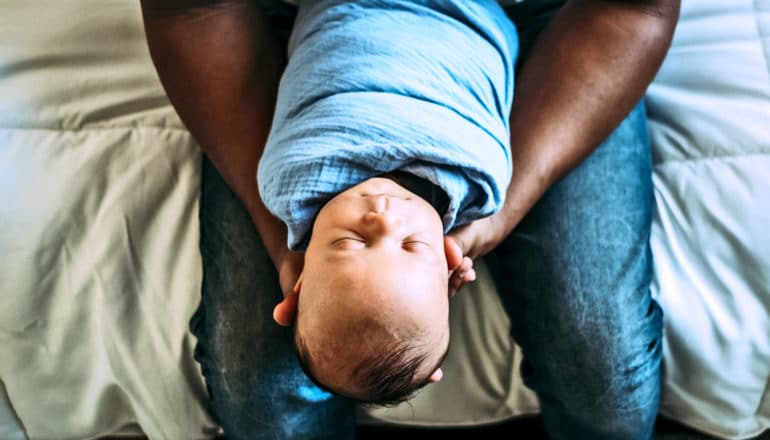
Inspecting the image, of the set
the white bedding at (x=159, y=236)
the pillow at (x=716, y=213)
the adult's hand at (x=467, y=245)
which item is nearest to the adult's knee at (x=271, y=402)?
the white bedding at (x=159, y=236)

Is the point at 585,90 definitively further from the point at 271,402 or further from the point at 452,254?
the point at 271,402

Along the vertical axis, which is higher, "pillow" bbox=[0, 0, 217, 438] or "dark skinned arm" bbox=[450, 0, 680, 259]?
"dark skinned arm" bbox=[450, 0, 680, 259]

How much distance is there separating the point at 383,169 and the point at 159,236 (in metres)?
0.36

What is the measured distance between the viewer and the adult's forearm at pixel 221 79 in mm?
709

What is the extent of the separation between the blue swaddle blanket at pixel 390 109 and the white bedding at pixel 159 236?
220mm

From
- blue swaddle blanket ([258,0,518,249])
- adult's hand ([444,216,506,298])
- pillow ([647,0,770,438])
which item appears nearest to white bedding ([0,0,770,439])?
pillow ([647,0,770,438])

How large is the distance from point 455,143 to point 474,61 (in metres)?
0.11

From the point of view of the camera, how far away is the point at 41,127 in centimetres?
80

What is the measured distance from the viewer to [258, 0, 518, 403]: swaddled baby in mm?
525

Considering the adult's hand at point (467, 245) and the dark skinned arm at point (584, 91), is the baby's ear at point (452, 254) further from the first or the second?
the dark skinned arm at point (584, 91)

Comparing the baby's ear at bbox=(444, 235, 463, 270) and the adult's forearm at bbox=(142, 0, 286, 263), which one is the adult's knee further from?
the baby's ear at bbox=(444, 235, 463, 270)

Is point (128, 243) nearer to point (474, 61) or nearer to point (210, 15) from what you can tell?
point (210, 15)

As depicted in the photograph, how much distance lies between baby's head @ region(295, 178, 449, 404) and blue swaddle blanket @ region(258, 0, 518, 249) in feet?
0.11

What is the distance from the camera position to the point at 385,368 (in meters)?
0.53
